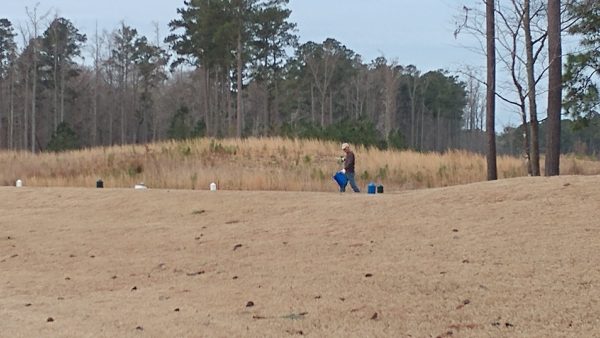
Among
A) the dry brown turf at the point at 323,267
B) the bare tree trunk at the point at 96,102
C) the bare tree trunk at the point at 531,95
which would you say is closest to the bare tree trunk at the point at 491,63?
the bare tree trunk at the point at 531,95

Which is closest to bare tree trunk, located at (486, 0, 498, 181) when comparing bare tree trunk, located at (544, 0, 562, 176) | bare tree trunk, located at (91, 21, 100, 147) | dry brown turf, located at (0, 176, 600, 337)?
bare tree trunk, located at (544, 0, 562, 176)

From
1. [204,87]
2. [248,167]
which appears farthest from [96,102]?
[248,167]

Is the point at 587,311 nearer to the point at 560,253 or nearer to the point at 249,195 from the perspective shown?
the point at 560,253

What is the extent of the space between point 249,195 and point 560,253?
8.64 m

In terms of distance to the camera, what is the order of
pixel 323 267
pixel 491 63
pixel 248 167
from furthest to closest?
pixel 248 167 → pixel 491 63 → pixel 323 267

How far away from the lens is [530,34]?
18.4m

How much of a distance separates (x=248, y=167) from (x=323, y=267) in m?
16.2

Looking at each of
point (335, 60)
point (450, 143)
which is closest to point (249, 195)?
point (335, 60)

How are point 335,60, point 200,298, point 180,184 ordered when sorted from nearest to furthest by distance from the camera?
1. point 200,298
2. point 180,184
3. point 335,60

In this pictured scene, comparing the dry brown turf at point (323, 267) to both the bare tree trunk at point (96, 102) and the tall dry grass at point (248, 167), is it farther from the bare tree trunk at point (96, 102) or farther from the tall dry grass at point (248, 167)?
the bare tree trunk at point (96, 102)

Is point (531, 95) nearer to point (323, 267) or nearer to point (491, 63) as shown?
point (491, 63)

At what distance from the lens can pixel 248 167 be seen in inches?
973

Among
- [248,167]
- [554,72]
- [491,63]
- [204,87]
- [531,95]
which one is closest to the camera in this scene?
[554,72]

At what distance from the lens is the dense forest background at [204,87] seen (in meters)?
51.2
